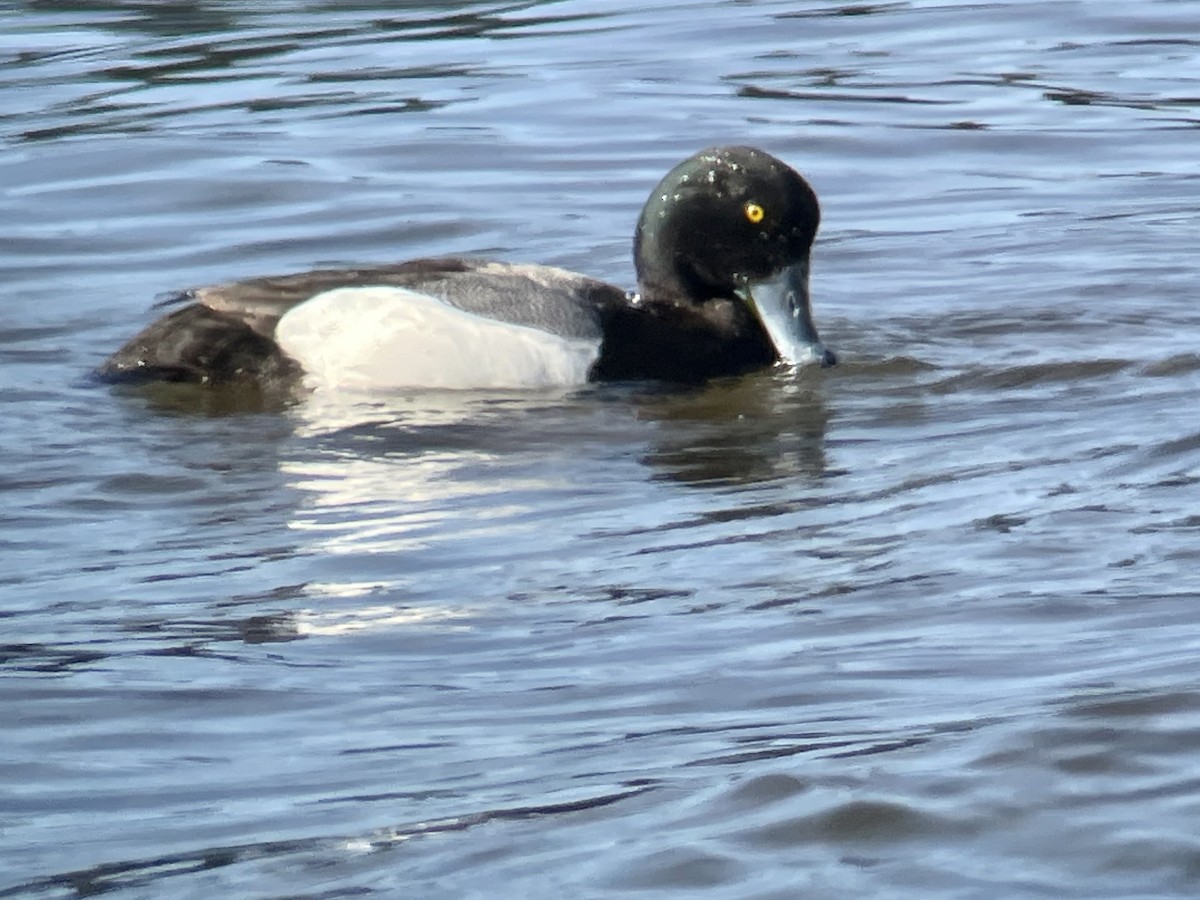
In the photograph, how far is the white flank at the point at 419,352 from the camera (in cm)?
783

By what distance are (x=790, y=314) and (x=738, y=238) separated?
1.07 ft

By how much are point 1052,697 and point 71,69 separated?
37.5 feet

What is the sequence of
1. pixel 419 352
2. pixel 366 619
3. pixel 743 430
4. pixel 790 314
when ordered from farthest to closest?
pixel 790 314, pixel 419 352, pixel 743 430, pixel 366 619

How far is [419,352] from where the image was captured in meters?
7.85

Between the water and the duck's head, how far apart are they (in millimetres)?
302

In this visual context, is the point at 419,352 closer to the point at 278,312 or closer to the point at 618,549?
the point at 278,312

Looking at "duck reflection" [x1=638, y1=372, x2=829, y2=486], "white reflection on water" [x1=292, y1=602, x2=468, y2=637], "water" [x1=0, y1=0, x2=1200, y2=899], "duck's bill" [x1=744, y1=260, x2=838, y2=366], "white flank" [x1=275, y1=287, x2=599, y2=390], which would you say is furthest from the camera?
"duck's bill" [x1=744, y1=260, x2=838, y2=366]

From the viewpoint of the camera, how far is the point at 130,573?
5.70 m

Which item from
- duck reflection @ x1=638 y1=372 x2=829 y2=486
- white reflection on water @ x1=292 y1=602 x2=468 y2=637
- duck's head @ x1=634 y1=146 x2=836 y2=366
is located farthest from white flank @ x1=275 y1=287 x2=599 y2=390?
white reflection on water @ x1=292 y1=602 x2=468 y2=637

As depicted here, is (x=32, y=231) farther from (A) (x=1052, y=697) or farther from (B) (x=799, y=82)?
(A) (x=1052, y=697)

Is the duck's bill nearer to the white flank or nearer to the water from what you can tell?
the water

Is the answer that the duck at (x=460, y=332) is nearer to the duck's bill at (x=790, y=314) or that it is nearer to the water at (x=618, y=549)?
the duck's bill at (x=790, y=314)

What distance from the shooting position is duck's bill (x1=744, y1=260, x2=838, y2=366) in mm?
8297

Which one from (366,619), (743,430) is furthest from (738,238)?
(366,619)
